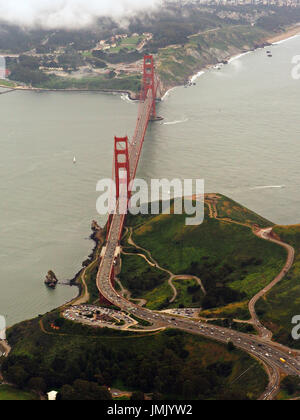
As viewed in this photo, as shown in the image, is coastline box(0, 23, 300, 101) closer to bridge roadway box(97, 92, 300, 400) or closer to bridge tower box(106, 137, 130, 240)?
bridge tower box(106, 137, 130, 240)

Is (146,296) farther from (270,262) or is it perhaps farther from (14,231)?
(14,231)

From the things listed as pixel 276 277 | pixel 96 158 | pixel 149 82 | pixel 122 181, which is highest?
pixel 149 82

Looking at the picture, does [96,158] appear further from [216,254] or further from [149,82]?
[149,82]

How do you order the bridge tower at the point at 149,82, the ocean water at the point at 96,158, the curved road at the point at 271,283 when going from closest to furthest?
the curved road at the point at 271,283 < the ocean water at the point at 96,158 < the bridge tower at the point at 149,82

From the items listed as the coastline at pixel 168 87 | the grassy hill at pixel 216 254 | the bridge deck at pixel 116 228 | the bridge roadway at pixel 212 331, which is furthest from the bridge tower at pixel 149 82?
the bridge roadway at pixel 212 331

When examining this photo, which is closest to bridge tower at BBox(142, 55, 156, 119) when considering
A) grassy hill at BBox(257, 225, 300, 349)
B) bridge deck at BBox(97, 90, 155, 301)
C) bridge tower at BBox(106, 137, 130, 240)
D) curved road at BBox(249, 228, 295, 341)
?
bridge deck at BBox(97, 90, 155, 301)

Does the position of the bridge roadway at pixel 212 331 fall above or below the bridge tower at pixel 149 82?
below

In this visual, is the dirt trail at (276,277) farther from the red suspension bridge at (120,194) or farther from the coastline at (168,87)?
the coastline at (168,87)

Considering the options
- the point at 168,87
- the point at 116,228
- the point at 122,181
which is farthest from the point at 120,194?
the point at 168,87

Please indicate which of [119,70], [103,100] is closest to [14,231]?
[103,100]
